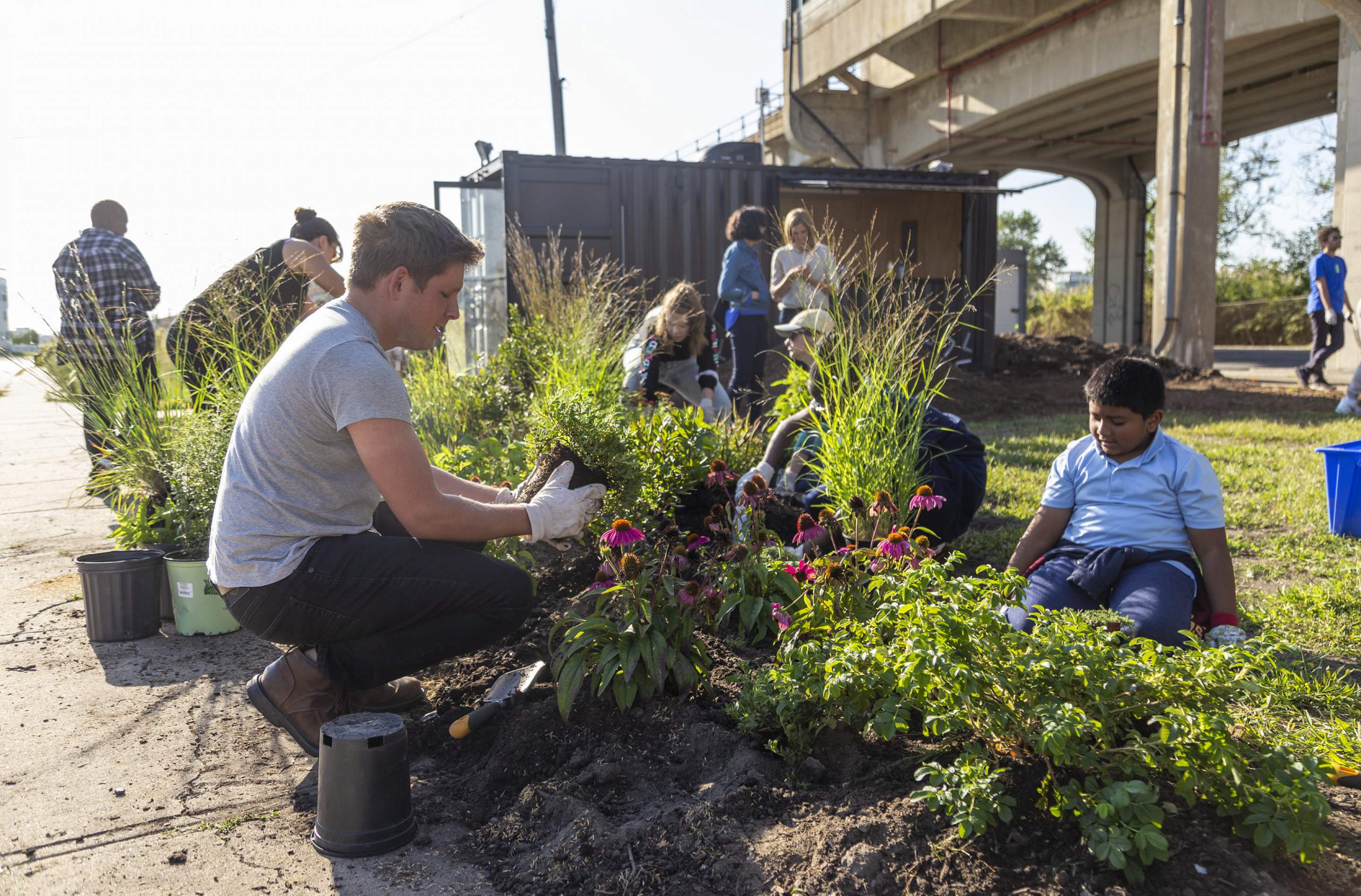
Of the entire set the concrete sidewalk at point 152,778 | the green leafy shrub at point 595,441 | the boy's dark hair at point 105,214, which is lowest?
the concrete sidewalk at point 152,778

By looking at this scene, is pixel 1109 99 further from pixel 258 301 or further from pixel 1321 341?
pixel 258 301

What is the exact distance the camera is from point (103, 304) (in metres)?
5.94

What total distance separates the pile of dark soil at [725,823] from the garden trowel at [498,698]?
0.12ft

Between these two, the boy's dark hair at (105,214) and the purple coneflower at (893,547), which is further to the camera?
the boy's dark hair at (105,214)

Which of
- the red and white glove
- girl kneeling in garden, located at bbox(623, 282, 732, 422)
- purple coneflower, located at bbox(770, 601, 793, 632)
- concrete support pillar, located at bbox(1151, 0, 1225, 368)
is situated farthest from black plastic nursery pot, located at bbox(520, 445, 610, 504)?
concrete support pillar, located at bbox(1151, 0, 1225, 368)

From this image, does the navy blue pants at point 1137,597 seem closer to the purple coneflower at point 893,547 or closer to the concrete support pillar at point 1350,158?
the purple coneflower at point 893,547

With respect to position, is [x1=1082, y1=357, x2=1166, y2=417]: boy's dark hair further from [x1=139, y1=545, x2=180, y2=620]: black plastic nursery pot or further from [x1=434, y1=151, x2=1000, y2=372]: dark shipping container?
[x1=434, y1=151, x2=1000, y2=372]: dark shipping container

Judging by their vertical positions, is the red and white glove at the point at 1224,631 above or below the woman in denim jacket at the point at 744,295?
below

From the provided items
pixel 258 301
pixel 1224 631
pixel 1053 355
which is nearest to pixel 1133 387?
pixel 1224 631

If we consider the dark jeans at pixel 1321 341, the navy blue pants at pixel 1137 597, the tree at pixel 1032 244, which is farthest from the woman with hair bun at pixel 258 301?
the tree at pixel 1032 244

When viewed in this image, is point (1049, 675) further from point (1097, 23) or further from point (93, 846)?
point (1097, 23)

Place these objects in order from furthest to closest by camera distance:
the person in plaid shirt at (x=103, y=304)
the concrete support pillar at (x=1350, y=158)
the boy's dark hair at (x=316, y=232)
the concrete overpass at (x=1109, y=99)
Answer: the concrete overpass at (x=1109, y=99) → the concrete support pillar at (x=1350, y=158) → the boy's dark hair at (x=316, y=232) → the person in plaid shirt at (x=103, y=304)

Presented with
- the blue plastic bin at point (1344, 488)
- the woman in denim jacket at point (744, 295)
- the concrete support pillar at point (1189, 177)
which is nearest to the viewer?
the blue plastic bin at point (1344, 488)

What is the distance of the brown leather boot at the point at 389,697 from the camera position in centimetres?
290
